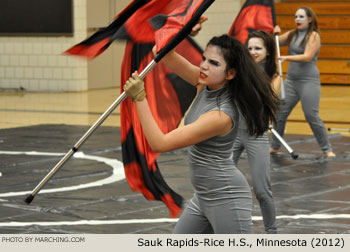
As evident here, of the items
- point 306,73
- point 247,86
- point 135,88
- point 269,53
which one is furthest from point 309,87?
point 135,88

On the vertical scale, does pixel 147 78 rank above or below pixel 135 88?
below

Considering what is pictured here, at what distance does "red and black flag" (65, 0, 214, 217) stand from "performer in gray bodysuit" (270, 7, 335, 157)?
5.37m

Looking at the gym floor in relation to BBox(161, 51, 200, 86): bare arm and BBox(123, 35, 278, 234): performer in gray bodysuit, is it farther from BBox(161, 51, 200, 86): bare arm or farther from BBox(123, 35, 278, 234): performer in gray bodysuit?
BBox(123, 35, 278, 234): performer in gray bodysuit

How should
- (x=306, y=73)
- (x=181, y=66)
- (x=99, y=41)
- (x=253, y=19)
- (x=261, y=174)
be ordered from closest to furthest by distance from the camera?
(x=181, y=66) → (x=99, y=41) → (x=261, y=174) → (x=253, y=19) → (x=306, y=73)

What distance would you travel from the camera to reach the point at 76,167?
1027 centimetres

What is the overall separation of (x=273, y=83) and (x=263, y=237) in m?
3.19

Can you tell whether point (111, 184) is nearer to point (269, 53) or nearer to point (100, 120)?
point (269, 53)

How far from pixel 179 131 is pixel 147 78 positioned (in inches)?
62.1

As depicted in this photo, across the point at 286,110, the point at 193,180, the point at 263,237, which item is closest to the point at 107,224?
the point at 193,180

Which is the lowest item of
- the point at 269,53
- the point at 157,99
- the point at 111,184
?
the point at 111,184

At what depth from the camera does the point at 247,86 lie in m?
4.46

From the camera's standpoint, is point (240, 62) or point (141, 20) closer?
point (240, 62)

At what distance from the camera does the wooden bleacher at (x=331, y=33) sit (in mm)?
23297

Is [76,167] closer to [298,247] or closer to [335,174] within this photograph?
[335,174]
